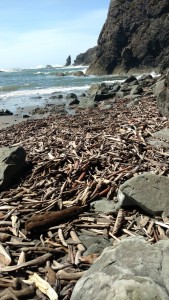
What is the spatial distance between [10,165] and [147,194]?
2.74 meters

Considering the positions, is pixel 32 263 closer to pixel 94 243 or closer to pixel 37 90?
pixel 94 243

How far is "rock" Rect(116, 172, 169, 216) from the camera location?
5.17m

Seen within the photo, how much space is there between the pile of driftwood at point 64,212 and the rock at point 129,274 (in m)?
0.53

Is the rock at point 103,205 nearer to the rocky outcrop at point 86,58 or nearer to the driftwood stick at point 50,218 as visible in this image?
the driftwood stick at point 50,218

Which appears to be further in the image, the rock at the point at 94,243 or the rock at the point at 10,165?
the rock at the point at 10,165

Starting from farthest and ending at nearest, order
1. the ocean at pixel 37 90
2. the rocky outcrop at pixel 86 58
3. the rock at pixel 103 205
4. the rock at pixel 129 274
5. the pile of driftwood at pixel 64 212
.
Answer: the rocky outcrop at pixel 86 58 < the ocean at pixel 37 90 < the rock at pixel 103 205 < the pile of driftwood at pixel 64 212 < the rock at pixel 129 274

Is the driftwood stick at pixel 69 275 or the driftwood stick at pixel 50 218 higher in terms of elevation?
the driftwood stick at pixel 50 218

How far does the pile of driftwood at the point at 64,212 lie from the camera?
4.20m

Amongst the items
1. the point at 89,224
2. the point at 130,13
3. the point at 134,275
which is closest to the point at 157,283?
the point at 134,275

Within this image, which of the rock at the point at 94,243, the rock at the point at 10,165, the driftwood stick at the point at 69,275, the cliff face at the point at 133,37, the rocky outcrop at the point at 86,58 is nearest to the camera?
the driftwood stick at the point at 69,275

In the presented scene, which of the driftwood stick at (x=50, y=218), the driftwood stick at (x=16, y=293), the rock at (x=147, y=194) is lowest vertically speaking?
the driftwood stick at (x=16, y=293)

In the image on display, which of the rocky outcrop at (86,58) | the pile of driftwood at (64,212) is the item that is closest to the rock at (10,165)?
the pile of driftwood at (64,212)

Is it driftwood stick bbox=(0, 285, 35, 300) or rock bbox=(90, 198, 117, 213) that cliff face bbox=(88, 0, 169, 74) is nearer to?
rock bbox=(90, 198, 117, 213)

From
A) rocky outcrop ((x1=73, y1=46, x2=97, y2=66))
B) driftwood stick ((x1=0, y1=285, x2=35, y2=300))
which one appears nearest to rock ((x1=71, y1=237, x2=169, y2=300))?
driftwood stick ((x1=0, y1=285, x2=35, y2=300))
